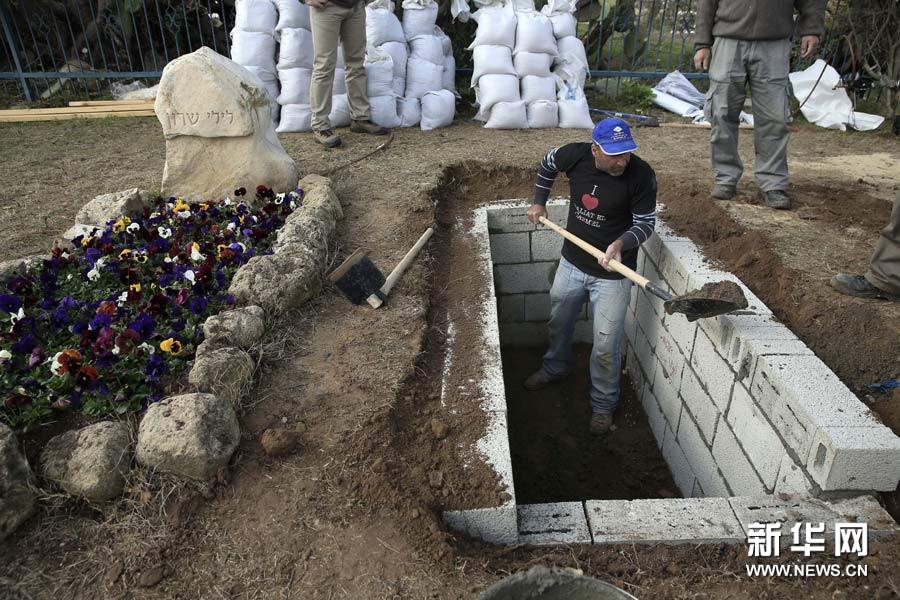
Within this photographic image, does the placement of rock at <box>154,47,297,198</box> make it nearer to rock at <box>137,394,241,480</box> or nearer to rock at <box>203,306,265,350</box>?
rock at <box>203,306,265,350</box>

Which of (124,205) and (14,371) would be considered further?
(124,205)

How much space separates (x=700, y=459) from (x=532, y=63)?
4.89 meters

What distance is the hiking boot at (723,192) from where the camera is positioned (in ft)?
14.9

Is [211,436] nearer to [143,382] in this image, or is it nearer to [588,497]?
[143,382]

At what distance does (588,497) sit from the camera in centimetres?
370

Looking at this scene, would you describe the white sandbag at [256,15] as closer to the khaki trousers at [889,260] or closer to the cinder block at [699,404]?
the cinder block at [699,404]

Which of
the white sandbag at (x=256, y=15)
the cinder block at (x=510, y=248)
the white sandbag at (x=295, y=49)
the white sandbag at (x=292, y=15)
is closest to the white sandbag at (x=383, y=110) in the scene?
the white sandbag at (x=295, y=49)

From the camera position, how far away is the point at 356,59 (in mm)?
6051

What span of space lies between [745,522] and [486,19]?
236 inches

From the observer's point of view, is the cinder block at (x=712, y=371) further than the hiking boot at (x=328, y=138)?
No

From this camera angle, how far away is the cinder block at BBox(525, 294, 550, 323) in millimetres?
5055

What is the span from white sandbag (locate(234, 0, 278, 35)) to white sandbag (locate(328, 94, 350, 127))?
97 cm

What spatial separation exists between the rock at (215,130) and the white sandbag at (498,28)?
10.1 feet

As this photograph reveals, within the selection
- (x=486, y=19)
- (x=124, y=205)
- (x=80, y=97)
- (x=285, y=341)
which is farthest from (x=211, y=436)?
(x=80, y=97)
